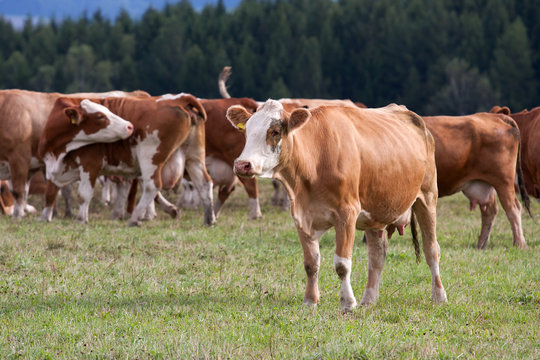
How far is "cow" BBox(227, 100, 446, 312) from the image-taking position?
605 centimetres

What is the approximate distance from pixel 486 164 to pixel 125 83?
204 ft

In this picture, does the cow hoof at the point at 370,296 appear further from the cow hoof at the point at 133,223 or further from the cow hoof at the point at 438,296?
the cow hoof at the point at 133,223

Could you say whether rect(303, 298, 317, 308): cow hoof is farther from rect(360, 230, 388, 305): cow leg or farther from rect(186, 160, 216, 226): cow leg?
rect(186, 160, 216, 226): cow leg

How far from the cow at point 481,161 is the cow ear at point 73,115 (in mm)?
5181

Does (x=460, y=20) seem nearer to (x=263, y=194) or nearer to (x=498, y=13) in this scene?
(x=498, y=13)

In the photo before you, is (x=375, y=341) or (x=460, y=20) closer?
(x=375, y=341)

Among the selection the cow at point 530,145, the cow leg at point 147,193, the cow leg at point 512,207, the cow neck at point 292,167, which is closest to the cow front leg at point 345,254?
the cow neck at point 292,167

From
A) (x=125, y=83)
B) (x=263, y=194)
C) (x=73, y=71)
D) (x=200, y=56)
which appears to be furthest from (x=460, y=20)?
(x=263, y=194)

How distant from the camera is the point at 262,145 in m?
5.97

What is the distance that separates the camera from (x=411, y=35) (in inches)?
2265

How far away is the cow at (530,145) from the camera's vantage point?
11193 mm

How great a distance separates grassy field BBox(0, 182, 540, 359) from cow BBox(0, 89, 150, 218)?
186 centimetres

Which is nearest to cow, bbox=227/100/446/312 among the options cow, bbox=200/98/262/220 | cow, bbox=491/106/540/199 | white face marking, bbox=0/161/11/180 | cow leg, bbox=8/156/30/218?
cow, bbox=491/106/540/199

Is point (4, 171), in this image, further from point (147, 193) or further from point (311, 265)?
point (311, 265)
